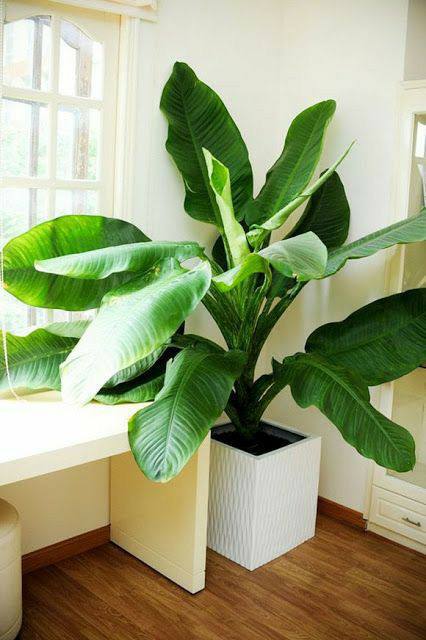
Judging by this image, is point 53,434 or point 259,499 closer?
point 53,434

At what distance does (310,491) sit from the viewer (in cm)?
289

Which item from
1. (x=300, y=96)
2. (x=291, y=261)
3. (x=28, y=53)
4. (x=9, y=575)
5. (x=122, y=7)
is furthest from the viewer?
(x=300, y=96)

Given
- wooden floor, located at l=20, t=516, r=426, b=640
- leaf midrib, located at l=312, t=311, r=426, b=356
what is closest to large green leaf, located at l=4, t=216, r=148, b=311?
leaf midrib, located at l=312, t=311, r=426, b=356

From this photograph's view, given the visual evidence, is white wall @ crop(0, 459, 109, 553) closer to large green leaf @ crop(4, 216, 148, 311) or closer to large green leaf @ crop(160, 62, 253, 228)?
large green leaf @ crop(4, 216, 148, 311)

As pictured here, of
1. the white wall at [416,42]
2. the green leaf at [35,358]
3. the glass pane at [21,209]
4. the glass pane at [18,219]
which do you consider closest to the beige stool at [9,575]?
the green leaf at [35,358]

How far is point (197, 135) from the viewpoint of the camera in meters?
2.73

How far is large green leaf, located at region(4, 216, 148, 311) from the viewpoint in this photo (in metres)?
2.26

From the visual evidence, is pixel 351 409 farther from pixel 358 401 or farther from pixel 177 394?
pixel 177 394

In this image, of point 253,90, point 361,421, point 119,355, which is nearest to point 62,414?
point 119,355

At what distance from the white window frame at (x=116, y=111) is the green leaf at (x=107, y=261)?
0.49m

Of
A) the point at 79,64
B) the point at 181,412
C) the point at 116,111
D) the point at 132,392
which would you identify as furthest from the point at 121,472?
the point at 79,64

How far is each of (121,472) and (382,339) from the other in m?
1.10

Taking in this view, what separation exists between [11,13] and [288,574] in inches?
85.8

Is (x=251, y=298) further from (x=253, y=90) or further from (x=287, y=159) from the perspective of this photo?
(x=253, y=90)
